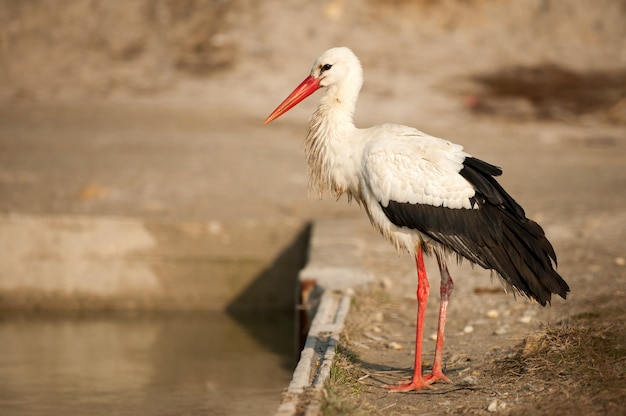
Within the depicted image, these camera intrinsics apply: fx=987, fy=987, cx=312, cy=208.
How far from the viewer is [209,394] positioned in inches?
289

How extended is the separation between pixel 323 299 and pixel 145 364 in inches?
85.8

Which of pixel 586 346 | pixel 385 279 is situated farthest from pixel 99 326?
pixel 586 346

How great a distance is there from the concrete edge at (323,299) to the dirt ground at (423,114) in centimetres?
11

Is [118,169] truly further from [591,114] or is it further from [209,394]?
[591,114]

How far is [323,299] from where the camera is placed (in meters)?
6.80

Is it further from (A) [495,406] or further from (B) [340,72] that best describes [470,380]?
(B) [340,72]

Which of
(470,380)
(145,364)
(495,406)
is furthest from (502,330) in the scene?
(145,364)

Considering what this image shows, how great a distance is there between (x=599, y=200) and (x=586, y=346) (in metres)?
6.00

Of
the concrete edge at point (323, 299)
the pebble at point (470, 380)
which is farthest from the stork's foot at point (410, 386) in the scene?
the concrete edge at point (323, 299)

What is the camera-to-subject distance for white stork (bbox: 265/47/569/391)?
17.3 feet

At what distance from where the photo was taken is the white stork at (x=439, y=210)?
5.27 metres

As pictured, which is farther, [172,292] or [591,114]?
[591,114]

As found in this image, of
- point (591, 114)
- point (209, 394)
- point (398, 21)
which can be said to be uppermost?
point (398, 21)

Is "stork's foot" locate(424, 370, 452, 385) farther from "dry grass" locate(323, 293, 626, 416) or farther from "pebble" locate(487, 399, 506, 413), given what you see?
"pebble" locate(487, 399, 506, 413)
